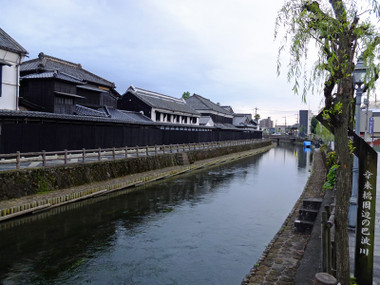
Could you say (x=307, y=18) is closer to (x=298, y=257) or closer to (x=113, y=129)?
(x=298, y=257)

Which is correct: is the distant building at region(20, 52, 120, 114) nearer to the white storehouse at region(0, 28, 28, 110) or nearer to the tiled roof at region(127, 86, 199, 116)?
the white storehouse at region(0, 28, 28, 110)

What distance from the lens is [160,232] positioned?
1221 centimetres

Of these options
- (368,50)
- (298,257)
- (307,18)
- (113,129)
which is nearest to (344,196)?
(368,50)

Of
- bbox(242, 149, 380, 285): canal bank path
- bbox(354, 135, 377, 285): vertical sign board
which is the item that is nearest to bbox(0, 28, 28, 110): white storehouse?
bbox(242, 149, 380, 285): canal bank path

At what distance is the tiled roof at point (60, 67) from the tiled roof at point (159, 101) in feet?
16.8

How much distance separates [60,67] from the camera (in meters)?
34.2

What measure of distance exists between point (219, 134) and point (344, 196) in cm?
4726

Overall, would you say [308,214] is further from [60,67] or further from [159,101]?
[159,101]

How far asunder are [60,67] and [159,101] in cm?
1655

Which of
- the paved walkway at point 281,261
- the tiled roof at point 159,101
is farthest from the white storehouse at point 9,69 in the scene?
the paved walkway at point 281,261

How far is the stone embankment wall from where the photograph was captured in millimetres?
13938

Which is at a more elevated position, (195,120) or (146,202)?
(195,120)

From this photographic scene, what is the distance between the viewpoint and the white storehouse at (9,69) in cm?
2214

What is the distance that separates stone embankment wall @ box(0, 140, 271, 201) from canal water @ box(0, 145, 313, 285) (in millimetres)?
1817
